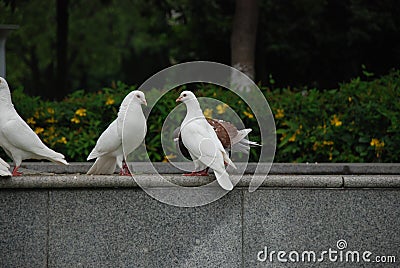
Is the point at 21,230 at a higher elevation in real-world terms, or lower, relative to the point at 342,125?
lower

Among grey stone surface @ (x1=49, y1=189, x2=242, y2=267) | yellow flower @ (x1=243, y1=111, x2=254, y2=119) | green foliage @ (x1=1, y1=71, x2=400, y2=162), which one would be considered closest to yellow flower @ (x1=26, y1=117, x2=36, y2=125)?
green foliage @ (x1=1, y1=71, x2=400, y2=162)

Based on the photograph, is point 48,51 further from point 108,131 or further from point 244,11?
point 108,131

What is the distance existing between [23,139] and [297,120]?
386 cm

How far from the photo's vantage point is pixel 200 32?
1566 centimetres

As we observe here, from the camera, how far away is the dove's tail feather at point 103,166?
6602mm

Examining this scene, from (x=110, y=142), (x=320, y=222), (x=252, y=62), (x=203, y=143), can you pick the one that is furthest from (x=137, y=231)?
(x=252, y=62)

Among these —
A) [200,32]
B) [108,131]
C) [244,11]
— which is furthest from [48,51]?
[108,131]

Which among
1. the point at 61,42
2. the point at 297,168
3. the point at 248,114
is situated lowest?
the point at 297,168

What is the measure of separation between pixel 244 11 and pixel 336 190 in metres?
5.32

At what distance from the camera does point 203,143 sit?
600 cm

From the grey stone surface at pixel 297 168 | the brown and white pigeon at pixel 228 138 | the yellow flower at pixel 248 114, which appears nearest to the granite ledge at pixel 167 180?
the brown and white pigeon at pixel 228 138

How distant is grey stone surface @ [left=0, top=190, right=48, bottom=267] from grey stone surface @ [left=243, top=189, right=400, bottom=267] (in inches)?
64.0

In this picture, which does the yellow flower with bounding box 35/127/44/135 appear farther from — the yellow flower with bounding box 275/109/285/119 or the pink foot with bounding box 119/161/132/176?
the pink foot with bounding box 119/161/132/176

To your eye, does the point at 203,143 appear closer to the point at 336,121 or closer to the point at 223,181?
the point at 223,181
